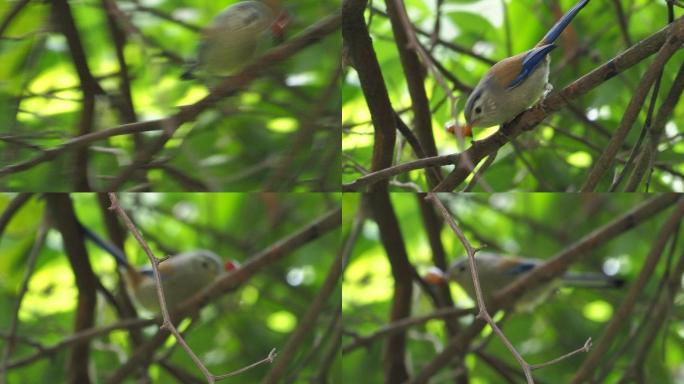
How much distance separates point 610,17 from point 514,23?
0.40ft

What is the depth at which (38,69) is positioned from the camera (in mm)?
736

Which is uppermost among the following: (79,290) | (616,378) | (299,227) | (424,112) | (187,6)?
(187,6)

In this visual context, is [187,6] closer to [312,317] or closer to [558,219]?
[312,317]

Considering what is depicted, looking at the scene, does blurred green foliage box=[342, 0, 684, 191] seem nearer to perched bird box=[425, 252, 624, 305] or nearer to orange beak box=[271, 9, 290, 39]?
orange beak box=[271, 9, 290, 39]

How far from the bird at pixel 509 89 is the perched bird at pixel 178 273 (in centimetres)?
34

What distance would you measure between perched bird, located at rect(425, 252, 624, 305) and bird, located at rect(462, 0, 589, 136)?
0.29m

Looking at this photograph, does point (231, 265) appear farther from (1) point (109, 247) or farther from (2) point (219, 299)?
(1) point (109, 247)

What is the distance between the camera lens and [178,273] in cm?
96

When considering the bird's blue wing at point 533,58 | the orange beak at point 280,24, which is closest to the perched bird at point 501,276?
the bird's blue wing at point 533,58

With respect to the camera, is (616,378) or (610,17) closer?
(610,17)

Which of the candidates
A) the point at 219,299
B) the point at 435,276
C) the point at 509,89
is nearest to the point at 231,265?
the point at 219,299

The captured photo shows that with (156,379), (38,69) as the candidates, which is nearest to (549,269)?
(156,379)

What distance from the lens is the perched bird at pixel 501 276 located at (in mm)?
1075

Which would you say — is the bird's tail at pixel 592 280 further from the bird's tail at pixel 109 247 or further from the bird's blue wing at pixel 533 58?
the bird's tail at pixel 109 247
